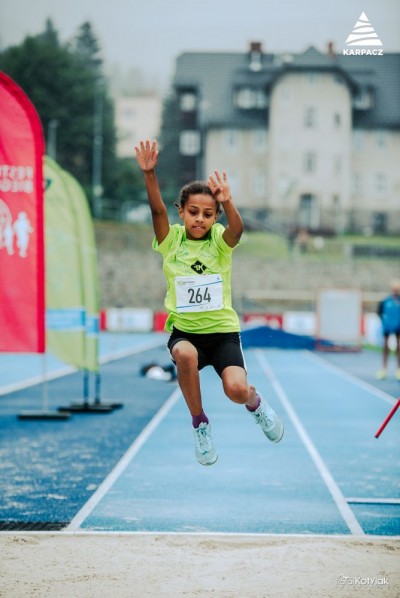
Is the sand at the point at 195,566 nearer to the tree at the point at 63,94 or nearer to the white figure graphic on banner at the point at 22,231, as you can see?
the white figure graphic on banner at the point at 22,231

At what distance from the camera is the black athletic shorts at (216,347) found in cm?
620

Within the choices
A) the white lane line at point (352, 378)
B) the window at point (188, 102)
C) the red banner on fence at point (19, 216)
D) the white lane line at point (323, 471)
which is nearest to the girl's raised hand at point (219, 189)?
the red banner on fence at point (19, 216)

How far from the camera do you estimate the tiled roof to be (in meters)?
62.9

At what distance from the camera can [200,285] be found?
6043mm

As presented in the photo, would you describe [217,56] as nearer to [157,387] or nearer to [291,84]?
[291,84]

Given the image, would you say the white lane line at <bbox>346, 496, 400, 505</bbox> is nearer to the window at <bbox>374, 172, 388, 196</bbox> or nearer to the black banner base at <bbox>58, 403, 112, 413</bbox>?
the black banner base at <bbox>58, 403, 112, 413</bbox>

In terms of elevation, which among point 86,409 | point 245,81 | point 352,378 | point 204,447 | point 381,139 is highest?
point 245,81

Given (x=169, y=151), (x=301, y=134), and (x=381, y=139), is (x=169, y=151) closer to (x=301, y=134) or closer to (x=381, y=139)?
(x=301, y=134)

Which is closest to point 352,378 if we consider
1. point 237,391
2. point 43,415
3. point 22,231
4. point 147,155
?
point 43,415

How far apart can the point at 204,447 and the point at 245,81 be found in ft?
194

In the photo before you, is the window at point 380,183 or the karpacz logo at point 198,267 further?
the window at point 380,183

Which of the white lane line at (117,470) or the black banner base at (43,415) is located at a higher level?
the white lane line at (117,470)

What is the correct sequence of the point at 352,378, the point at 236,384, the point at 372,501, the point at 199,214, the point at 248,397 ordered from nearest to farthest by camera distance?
1. the point at 199,214
2. the point at 236,384
3. the point at 248,397
4. the point at 372,501
5. the point at 352,378

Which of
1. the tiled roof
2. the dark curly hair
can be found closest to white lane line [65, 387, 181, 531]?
the dark curly hair
